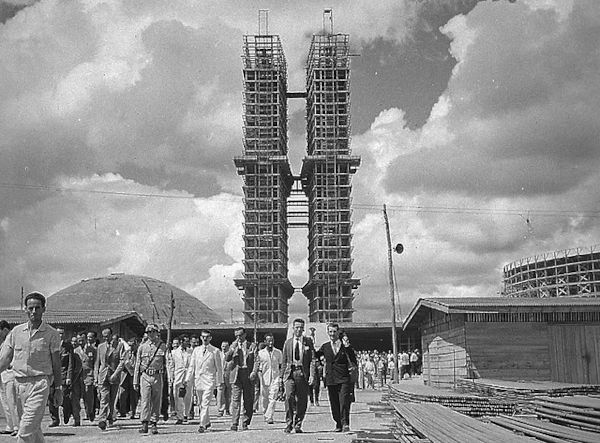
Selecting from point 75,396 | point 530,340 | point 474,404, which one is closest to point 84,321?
point 75,396

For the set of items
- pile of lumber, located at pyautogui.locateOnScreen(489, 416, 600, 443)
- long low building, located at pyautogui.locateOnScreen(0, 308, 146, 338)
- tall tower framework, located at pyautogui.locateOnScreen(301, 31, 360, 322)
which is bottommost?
pile of lumber, located at pyautogui.locateOnScreen(489, 416, 600, 443)

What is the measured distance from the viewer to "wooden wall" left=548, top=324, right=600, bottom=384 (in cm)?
2153

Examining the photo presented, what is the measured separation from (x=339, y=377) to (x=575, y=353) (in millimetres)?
11497

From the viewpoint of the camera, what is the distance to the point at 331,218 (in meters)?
98.0

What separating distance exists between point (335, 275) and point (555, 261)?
85.1 feet

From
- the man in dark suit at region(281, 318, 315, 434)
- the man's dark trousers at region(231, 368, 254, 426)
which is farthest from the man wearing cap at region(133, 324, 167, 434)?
the man in dark suit at region(281, 318, 315, 434)

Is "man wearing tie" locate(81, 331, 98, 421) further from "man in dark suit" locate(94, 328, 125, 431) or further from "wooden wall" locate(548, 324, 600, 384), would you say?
"wooden wall" locate(548, 324, 600, 384)

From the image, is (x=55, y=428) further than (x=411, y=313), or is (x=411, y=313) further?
(x=411, y=313)

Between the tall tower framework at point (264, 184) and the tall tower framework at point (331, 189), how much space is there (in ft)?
13.6

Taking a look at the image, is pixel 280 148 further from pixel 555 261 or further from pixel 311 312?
pixel 555 261

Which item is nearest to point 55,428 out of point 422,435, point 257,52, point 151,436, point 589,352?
point 151,436

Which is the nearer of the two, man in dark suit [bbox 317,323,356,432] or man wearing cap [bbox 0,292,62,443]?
man wearing cap [bbox 0,292,62,443]

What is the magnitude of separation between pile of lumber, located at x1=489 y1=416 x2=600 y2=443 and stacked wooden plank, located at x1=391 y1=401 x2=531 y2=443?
31cm

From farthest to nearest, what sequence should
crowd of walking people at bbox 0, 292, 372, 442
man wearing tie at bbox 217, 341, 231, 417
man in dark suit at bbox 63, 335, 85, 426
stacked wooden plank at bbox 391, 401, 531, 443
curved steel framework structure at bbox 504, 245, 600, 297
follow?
curved steel framework structure at bbox 504, 245, 600, 297, man wearing tie at bbox 217, 341, 231, 417, man in dark suit at bbox 63, 335, 85, 426, crowd of walking people at bbox 0, 292, 372, 442, stacked wooden plank at bbox 391, 401, 531, 443
